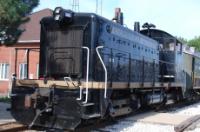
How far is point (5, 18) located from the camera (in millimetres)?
12102

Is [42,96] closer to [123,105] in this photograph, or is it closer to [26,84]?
[26,84]

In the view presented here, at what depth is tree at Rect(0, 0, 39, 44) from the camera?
11961mm

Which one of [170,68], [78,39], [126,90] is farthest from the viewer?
[170,68]

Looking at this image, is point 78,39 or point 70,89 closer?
point 70,89

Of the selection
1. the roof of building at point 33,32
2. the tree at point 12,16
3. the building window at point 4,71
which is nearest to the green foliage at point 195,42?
the roof of building at point 33,32

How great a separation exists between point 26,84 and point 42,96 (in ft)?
2.36

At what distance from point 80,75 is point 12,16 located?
10.6ft

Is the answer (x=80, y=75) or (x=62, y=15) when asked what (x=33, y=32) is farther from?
(x=80, y=75)

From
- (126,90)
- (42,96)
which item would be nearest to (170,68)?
(126,90)

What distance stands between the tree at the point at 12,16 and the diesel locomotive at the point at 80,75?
1288 mm

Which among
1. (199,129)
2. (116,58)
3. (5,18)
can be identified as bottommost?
(199,129)

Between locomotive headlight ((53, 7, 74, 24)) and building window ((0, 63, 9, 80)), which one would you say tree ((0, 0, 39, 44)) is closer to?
locomotive headlight ((53, 7, 74, 24))

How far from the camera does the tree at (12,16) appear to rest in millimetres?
11961

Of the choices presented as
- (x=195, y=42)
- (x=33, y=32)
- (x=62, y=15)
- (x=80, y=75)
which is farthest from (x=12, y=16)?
(x=195, y=42)
